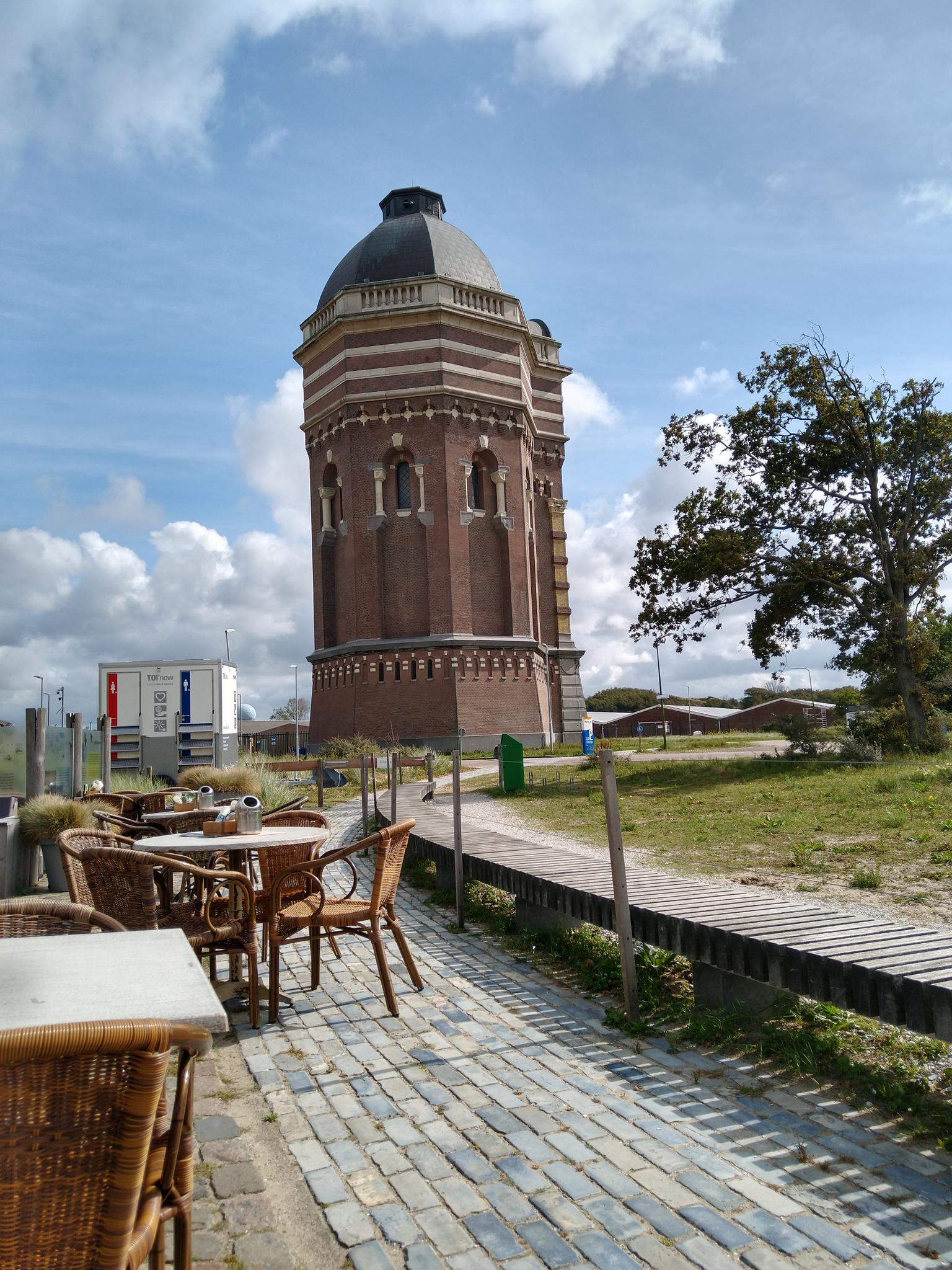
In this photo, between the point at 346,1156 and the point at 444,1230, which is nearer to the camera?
the point at 444,1230

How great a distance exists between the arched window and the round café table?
2980 cm

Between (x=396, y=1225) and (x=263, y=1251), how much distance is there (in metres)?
0.41

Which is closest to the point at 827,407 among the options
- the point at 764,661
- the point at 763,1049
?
the point at 764,661

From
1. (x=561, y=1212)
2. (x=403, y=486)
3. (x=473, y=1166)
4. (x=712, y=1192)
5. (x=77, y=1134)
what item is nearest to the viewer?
(x=77, y=1134)

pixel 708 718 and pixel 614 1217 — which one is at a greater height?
pixel 708 718

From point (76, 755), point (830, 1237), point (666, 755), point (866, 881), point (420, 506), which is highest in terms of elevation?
point (420, 506)

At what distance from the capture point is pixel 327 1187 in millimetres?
3111

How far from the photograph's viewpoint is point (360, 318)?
114 feet

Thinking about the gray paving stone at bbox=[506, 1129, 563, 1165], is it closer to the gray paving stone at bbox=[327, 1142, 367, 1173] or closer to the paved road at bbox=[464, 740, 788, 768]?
the gray paving stone at bbox=[327, 1142, 367, 1173]

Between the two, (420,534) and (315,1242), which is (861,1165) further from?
(420,534)

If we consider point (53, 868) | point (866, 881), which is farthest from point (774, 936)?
point (53, 868)

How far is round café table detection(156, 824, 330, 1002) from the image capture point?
531cm

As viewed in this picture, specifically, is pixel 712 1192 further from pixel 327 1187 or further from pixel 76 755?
pixel 76 755

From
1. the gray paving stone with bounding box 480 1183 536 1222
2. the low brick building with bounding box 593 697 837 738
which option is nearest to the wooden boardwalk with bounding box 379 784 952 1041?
the gray paving stone with bounding box 480 1183 536 1222
